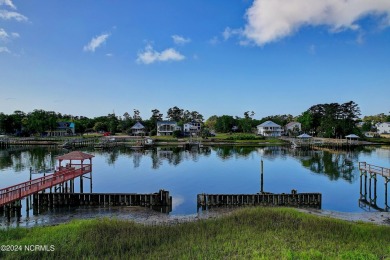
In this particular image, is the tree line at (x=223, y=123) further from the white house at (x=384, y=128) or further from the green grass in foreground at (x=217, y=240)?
the green grass in foreground at (x=217, y=240)

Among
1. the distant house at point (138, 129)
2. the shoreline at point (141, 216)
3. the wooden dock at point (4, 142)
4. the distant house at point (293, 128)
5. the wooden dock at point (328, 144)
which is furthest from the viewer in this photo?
the distant house at point (293, 128)

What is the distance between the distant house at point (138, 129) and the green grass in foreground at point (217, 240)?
106982 mm

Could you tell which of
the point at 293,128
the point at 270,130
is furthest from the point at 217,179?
the point at 293,128

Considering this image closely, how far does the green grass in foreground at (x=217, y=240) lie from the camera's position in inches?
425

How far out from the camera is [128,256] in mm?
10797

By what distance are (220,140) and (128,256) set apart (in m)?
86.4

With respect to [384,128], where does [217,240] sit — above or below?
below

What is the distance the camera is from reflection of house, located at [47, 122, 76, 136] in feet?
398

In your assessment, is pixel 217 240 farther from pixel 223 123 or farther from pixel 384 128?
pixel 384 128

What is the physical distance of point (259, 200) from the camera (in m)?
23.4

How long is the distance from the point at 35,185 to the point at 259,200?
18.4 metres

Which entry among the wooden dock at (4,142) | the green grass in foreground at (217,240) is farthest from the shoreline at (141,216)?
the wooden dock at (4,142)

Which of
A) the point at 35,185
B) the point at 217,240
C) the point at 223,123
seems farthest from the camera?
the point at 223,123

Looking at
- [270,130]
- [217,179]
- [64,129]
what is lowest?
[217,179]
